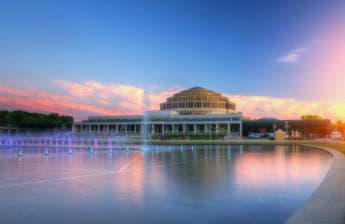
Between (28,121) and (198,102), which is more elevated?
(198,102)

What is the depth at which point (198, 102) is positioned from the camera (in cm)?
14212

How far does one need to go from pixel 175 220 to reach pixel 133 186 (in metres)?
5.41

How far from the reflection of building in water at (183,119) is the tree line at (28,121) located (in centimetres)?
836

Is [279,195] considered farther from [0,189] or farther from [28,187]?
[0,189]

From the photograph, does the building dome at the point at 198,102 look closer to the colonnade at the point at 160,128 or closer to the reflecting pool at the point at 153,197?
the colonnade at the point at 160,128

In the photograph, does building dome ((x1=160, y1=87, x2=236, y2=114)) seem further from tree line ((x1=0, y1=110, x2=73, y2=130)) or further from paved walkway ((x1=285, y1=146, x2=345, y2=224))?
paved walkway ((x1=285, y1=146, x2=345, y2=224))

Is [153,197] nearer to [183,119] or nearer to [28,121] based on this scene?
[183,119]

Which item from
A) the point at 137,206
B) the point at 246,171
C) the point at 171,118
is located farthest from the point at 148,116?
the point at 137,206

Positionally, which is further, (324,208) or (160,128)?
(160,128)

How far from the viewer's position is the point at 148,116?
13100cm

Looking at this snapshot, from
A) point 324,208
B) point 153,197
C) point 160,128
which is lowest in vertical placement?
point 153,197

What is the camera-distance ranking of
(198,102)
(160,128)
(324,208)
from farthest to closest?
(198,102)
(160,128)
(324,208)

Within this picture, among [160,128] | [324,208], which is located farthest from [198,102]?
[324,208]

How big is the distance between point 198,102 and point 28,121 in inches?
2863
